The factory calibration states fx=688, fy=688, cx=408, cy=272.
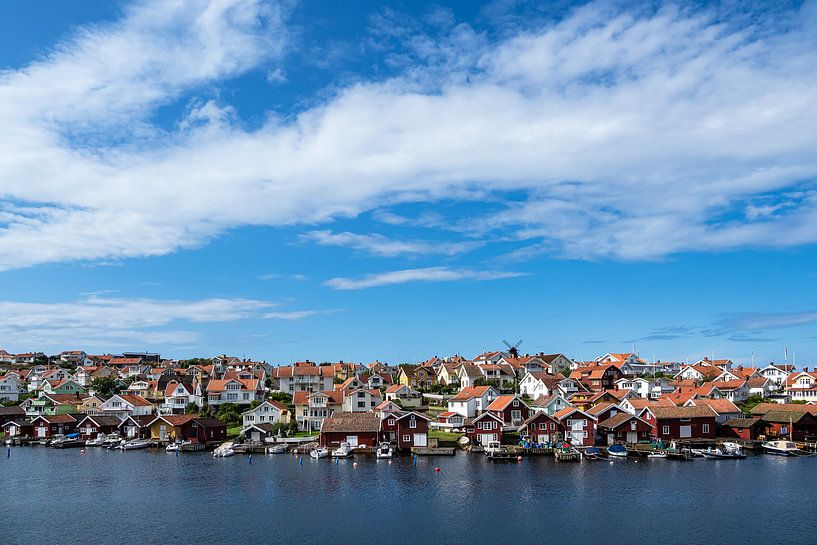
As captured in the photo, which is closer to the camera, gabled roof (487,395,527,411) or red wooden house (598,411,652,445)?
red wooden house (598,411,652,445)

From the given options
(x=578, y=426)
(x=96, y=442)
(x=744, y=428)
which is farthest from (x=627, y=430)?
(x=96, y=442)

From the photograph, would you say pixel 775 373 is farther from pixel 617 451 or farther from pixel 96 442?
pixel 96 442

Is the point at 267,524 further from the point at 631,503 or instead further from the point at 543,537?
the point at 631,503

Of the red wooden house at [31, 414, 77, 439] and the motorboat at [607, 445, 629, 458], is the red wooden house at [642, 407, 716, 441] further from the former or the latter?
the red wooden house at [31, 414, 77, 439]

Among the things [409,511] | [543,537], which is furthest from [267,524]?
[543,537]

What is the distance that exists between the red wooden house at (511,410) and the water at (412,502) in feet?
39.1

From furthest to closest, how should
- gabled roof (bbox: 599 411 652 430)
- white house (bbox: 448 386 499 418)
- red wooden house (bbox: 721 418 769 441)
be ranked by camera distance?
1. white house (bbox: 448 386 499 418)
2. red wooden house (bbox: 721 418 769 441)
3. gabled roof (bbox: 599 411 652 430)

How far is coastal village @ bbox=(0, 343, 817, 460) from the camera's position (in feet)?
238

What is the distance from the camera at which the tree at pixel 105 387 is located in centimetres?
11344

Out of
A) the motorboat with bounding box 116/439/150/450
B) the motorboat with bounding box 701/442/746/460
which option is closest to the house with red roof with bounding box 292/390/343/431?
the motorboat with bounding box 116/439/150/450

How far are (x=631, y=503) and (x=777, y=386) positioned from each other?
80268 millimetres

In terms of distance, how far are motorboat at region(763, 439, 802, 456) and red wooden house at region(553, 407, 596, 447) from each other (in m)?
18.5

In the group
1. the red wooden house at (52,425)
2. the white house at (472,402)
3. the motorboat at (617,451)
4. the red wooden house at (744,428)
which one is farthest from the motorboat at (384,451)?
the red wooden house at (52,425)

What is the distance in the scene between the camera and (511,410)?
260 ft
